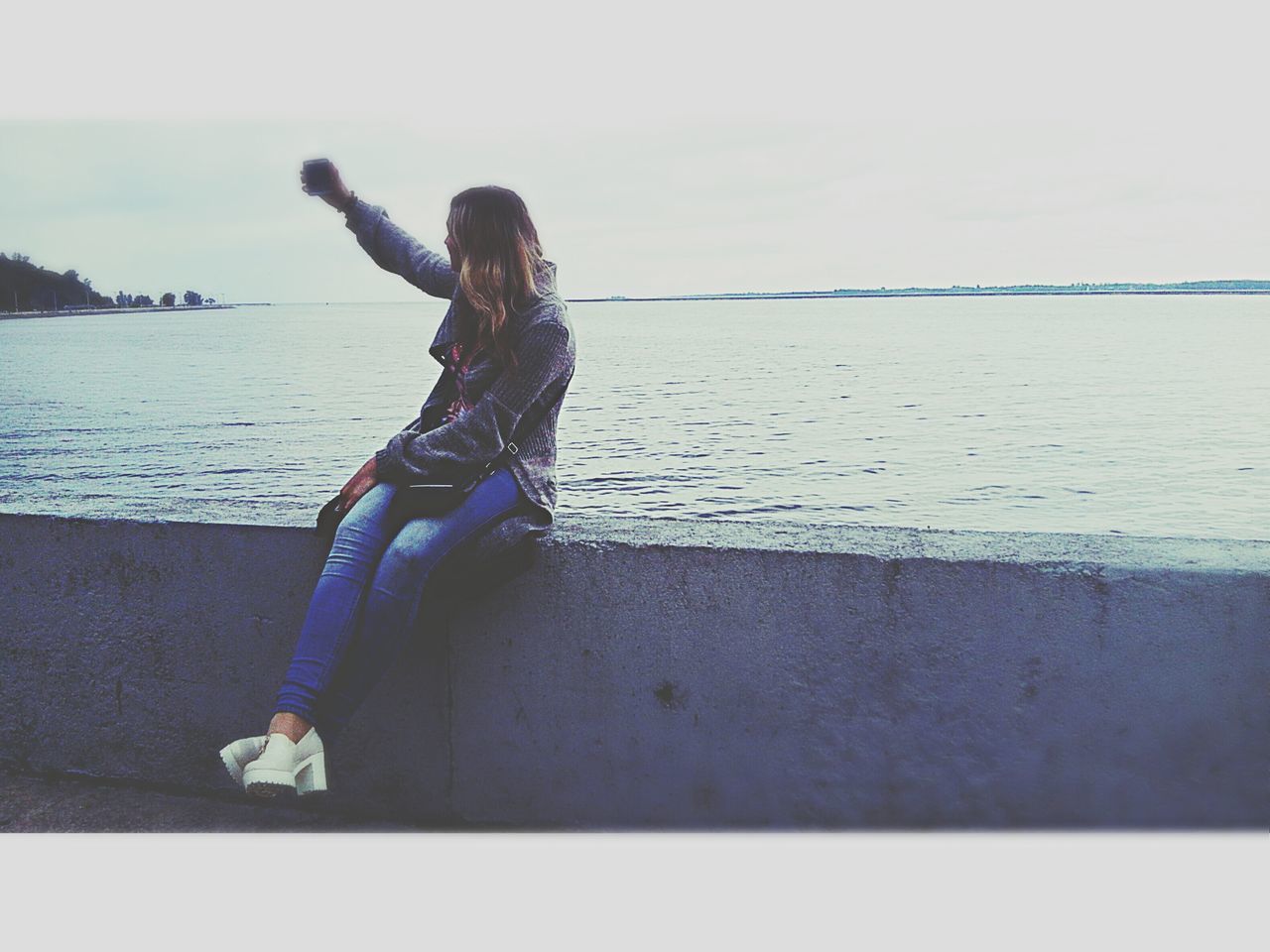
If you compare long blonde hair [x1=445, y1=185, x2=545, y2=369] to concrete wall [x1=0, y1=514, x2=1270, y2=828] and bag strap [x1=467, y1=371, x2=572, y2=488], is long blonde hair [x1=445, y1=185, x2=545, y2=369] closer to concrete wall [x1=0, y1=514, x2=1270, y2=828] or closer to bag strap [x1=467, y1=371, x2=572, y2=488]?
bag strap [x1=467, y1=371, x2=572, y2=488]

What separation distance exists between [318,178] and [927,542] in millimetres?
2076

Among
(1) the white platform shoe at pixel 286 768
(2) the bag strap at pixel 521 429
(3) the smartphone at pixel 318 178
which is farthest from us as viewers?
(3) the smartphone at pixel 318 178

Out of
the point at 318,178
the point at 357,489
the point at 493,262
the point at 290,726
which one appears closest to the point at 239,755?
the point at 290,726

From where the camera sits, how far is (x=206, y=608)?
3.16m

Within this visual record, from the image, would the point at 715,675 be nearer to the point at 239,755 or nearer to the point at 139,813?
the point at 239,755

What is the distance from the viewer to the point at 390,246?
3455 mm

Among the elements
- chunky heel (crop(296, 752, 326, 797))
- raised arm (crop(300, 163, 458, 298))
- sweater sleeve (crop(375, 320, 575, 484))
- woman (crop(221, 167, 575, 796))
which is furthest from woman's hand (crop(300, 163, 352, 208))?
chunky heel (crop(296, 752, 326, 797))

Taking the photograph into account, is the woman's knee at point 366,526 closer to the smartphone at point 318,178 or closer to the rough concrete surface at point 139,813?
the rough concrete surface at point 139,813

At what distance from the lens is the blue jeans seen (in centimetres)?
268

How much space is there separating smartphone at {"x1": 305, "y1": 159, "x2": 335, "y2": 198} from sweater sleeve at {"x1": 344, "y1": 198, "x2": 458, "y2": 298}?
95 millimetres

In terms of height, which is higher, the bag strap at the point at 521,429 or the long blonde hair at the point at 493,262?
the long blonde hair at the point at 493,262

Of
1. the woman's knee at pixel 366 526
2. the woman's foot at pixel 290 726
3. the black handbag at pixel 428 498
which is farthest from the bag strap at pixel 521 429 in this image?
the woman's foot at pixel 290 726

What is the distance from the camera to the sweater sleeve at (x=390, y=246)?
340 cm

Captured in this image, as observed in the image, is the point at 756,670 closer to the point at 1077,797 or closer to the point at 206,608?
the point at 1077,797
